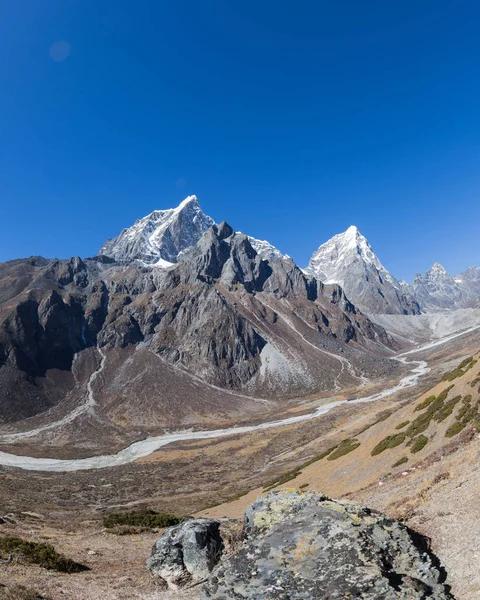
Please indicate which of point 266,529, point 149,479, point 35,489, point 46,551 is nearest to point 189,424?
point 149,479

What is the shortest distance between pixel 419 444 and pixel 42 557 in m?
28.7

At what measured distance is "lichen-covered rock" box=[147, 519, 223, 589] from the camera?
1856 cm

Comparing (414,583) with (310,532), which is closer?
(414,583)

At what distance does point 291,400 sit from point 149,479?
117m

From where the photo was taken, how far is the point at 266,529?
565 inches

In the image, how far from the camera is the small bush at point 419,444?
30.3 metres

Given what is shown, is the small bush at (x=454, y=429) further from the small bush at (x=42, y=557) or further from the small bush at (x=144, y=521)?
the small bush at (x=42, y=557)

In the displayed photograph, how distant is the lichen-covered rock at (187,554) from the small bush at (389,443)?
2085 cm

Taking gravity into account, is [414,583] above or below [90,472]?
above

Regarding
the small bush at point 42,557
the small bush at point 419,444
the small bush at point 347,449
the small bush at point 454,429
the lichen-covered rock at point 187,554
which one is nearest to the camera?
the lichen-covered rock at point 187,554

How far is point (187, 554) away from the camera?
758 inches

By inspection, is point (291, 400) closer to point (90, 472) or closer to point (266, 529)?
point (90, 472)

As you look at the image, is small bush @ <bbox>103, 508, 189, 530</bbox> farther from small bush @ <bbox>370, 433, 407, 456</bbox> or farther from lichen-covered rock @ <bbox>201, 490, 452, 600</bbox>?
lichen-covered rock @ <bbox>201, 490, 452, 600</bbox>

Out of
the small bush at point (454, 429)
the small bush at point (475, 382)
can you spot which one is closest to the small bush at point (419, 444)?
the small bush at point (454, 429)
